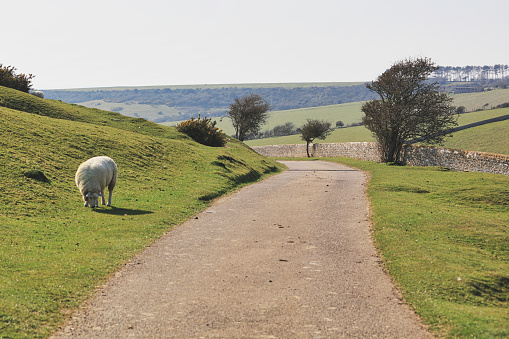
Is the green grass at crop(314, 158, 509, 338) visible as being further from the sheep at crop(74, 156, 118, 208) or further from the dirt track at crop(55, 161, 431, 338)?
the sheep at crop(74, 156, 118, 208)

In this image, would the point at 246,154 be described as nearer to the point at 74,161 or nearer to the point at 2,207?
the point at 74,161

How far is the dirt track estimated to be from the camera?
26.3 feet

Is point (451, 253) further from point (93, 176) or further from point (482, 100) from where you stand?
point (482, 100)

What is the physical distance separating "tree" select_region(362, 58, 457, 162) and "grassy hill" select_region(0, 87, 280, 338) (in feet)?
68.5

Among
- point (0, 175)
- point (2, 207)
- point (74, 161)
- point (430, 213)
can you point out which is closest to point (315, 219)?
point (430, 213)

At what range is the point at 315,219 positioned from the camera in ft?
60.7

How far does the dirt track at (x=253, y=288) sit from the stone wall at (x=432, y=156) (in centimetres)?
2874

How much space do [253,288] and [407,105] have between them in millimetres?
50610

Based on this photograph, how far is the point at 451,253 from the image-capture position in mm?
13469

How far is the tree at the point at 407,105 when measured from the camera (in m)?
55.5

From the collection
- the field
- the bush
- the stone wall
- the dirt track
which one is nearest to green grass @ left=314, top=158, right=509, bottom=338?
the field

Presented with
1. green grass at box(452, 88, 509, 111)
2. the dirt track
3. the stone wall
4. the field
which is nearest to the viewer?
the dirt track

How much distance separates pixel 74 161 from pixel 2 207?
32.4 ft

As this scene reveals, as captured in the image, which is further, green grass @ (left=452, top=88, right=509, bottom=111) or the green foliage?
green grass @ (left=452, top=88, right=509, bottom=111)
